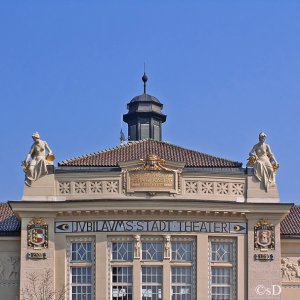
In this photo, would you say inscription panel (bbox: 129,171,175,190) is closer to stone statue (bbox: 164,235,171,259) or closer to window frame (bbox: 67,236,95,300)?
stone statue (bbox: 164,235,171,259)

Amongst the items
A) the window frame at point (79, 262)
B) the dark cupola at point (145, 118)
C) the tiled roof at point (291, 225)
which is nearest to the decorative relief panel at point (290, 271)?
the tiled roof at point (291, 225)

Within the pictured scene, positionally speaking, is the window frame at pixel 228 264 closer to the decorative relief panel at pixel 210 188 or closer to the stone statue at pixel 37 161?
the decorative relief panel at pixel 210 188

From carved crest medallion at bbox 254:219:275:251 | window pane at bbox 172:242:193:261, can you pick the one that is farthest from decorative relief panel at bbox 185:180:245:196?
window pane at bbox 172:242:193:261

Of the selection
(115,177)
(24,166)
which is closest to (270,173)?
(115,177)

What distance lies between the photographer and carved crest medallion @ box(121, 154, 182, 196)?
197 feet

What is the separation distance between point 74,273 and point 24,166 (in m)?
6.03

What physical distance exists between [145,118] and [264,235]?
18142 mm

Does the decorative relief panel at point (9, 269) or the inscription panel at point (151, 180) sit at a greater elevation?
the inscription panel at point (151, 180)

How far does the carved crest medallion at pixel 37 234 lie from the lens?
59.9 metres

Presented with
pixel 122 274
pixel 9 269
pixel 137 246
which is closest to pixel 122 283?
pixel 122 274

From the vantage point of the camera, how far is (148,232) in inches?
2347

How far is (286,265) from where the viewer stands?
62.7 meters

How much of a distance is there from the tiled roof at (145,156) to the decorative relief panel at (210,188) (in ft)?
3.36

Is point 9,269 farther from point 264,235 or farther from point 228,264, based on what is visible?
point 264,235
